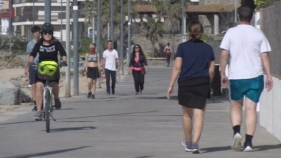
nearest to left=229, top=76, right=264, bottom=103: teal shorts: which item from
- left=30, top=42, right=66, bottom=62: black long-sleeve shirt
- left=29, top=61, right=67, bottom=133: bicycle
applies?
left=29, top=61, right=67, bottom=133: bicycle

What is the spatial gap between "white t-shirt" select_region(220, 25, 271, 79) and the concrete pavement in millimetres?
1137

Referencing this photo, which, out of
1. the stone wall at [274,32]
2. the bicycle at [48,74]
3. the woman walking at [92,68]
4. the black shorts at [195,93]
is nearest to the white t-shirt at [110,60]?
the woman walking at [92,68]

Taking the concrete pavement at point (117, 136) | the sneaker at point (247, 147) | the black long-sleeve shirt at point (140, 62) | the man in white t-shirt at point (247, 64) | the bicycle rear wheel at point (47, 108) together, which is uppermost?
the man in white t-shirt at point (247, 64)

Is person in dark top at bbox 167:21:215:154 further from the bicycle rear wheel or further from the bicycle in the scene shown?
the bicycle

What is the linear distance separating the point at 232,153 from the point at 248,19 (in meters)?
1.89

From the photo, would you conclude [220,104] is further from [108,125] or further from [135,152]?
[135,152]

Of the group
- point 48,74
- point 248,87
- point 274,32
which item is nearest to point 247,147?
point 248,87

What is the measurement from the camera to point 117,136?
44.2ft

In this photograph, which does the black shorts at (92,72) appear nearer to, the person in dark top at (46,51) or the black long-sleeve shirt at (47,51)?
the person in dark top at (46,51)

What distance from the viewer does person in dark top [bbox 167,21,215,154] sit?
11.1 metres

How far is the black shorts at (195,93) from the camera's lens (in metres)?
11.1

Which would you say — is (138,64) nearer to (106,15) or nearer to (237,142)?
(237,142)

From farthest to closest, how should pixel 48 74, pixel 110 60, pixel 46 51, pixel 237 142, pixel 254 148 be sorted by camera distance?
1. pixel 110 60
2. pixel 46 51
3. pixel 48 74
4. pixel 254 148
5. pixel 237 142

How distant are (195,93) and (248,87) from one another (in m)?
0.74
